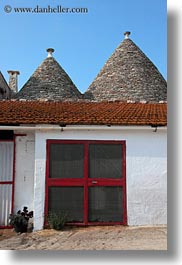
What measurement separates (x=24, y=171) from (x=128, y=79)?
9.55m

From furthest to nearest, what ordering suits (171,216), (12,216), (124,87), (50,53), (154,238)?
(50,53) → (124,87) → (12,216) → (154,238) → (171,216)

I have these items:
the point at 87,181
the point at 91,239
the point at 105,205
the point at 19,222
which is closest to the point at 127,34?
the point at 87,181

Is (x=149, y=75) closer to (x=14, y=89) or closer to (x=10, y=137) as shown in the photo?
(x=14, y=89)

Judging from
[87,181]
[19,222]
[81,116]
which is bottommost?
[19,222]

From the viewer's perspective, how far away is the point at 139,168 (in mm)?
7492

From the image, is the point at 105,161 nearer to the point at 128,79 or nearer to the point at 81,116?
the point at 81,116

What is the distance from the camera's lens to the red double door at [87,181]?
24.2 ft

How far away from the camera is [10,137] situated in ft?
25.8

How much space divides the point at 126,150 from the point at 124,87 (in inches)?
341

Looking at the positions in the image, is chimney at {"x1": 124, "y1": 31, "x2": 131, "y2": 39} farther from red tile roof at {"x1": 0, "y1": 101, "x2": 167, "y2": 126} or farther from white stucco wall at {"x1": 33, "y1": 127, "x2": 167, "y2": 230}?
white stucco wall at {"x1": 33, "y1": 127, "x2": 167, "y2": 230}

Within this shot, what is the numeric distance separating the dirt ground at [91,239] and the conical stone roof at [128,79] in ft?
29.1

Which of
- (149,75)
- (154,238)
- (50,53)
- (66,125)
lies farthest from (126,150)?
(50,53)

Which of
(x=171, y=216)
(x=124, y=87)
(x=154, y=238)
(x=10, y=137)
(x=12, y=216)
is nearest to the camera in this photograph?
(x=171, y=216)

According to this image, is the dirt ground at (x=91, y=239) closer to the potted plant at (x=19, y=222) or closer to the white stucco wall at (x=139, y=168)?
the potted plant at (x=19, y=222)
